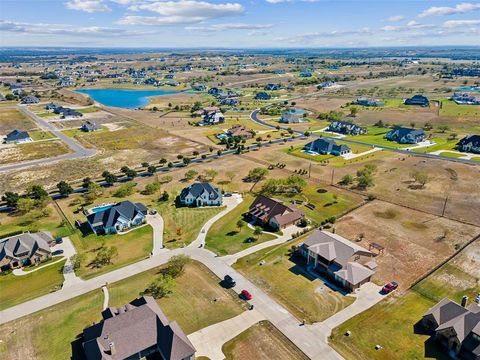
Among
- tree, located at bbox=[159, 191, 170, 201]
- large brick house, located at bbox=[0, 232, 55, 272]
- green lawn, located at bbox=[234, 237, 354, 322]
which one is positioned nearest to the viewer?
green lawn, located at bbox=[234, 237, 354, 322]

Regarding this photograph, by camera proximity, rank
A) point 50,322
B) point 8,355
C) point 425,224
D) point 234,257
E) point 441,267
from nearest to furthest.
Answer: point 8,355, point 50,322, point 441,267, point 234,257, point 425,224

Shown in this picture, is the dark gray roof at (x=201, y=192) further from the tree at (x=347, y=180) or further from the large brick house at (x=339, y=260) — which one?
the tree at (x=347, y=180)

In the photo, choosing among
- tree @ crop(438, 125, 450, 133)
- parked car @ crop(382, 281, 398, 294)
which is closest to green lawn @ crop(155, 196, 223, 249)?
parked car @ crop(382, 281, 398, 294)

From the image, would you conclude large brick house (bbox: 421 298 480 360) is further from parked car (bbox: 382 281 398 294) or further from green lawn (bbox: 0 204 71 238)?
green lawn (bbox: 0 204 71 238)

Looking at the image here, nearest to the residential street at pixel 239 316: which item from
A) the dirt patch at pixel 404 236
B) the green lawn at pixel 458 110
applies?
the dirt patch at pixel 404 236

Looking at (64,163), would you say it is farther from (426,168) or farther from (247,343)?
(426,168)

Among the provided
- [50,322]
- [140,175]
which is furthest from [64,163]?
[50,322]

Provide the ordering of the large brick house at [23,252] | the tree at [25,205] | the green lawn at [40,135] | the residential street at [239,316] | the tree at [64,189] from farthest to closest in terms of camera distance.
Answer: the green lawn at [40,135]
the tree at [64,189]
the tree at [25,205]
the large brick house at [23,252]
the residential street at [239,316]
